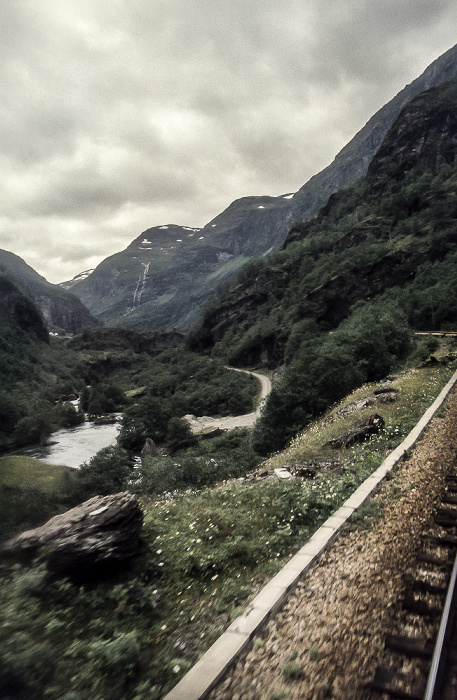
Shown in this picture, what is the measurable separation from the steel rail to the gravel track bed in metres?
0.51

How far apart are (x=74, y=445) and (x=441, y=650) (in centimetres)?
6481

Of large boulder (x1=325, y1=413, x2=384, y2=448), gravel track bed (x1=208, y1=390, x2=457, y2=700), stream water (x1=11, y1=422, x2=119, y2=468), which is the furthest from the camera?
stream water (x1=11, y1=422, x2=119, y2=468)

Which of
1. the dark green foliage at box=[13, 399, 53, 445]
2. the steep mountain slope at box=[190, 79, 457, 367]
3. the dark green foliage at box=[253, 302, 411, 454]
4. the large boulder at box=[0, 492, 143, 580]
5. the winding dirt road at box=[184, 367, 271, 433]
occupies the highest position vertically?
the steep mountain slope at box=[190, 79, 457, 367]

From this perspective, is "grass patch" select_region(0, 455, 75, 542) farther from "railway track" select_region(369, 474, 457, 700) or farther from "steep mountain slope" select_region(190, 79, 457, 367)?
"steep mountain slope" select_region(190, 79, 457, 367)

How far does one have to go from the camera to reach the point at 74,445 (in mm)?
60594

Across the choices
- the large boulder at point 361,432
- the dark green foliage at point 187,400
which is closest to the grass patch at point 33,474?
the large boulder at point 361,432

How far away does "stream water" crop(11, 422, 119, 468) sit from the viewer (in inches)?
2035

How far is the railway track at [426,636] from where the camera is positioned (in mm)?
3422

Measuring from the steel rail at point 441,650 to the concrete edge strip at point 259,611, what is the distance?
1832 mm

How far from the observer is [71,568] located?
5574 mm

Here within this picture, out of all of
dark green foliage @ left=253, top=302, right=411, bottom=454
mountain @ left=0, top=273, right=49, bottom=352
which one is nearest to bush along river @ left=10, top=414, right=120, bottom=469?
dark green foliage @ left=253, top=302, right=411, bottom=454

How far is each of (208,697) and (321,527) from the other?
356 cm

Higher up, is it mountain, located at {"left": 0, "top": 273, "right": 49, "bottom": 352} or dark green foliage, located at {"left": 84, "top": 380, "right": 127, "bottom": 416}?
mountain, located at {"left": 0, "top": 273, "right": 49, "bottom": 352}

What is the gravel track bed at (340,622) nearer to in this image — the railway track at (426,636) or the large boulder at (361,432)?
the railway track at (426,636)
